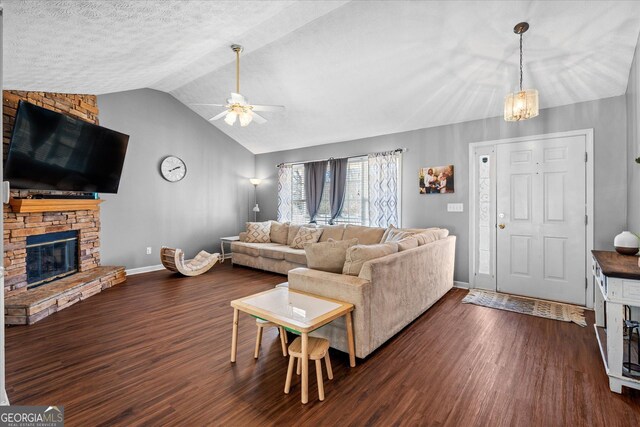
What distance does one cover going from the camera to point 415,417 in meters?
1.79

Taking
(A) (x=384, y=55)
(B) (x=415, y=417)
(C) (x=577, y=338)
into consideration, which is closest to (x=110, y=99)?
(A) (x=384, y=55)

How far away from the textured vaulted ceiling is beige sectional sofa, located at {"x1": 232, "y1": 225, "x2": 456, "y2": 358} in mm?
1999

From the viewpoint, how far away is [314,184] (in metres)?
6.30

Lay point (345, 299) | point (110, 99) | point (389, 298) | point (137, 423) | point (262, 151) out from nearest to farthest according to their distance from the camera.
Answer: point (137, 423) → point (345, 299) → point (389, 298) → point (110, 99) → point (262, 151)

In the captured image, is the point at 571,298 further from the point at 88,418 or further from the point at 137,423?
the point at 88,418

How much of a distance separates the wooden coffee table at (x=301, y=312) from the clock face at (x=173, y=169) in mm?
4156

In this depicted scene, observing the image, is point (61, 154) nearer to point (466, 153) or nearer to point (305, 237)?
point (305, 237)

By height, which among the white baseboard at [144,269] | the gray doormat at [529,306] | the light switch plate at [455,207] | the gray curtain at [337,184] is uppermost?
the gray curtain at [337,184]

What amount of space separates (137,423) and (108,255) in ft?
13.3

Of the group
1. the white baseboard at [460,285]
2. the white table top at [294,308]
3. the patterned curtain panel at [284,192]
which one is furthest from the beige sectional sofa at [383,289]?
the patterned curtain panel at [284,192]

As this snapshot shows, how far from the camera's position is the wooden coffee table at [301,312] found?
6.21 ft

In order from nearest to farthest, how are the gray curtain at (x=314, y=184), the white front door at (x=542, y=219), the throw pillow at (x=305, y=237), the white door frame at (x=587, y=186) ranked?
the white door frame at (x=587, y=186) → the white front door at (x=542, y=219) → the throw pillow at (x=305, y=237) → the gray curtain at (x=314, y=184)

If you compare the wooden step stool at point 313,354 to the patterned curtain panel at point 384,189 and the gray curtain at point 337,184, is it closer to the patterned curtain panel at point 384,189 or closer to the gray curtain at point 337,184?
the patterned curtain panel at point 384,189

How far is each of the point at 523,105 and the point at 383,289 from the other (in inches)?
82.5
